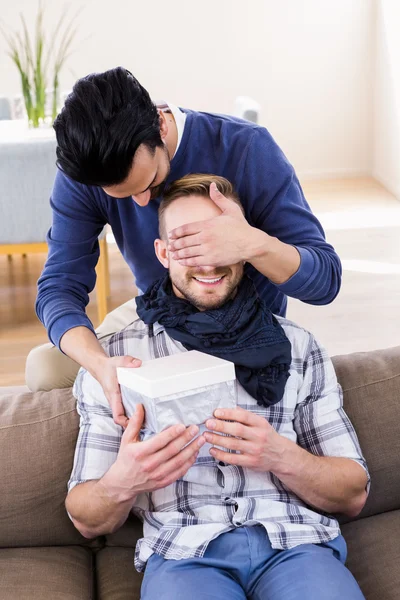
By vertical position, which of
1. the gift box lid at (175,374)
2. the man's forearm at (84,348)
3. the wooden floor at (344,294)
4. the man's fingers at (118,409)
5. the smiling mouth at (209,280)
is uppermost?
the smiling mouth at (209,280)

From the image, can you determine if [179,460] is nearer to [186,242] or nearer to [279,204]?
[186,242]

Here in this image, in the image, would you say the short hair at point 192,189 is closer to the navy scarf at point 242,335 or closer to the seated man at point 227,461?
the seated man at point 227,461

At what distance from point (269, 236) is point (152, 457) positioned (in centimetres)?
45

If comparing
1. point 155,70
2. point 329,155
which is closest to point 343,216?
point 329,155

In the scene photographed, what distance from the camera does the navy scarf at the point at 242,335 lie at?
1597mm

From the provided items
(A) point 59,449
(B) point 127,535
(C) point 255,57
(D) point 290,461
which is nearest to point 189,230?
(D) point 290,461

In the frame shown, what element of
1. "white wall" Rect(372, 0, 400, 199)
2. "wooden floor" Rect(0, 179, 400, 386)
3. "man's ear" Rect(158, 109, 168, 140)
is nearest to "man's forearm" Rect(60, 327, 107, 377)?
"man's ear" Rect(158, 109, 168, 140)

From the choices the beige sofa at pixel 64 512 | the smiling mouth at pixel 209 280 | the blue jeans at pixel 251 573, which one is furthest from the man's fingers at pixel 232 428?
the beige sofa at pixel 64 512

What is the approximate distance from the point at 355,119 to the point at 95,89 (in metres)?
5.96

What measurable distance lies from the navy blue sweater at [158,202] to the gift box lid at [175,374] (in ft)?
1.27

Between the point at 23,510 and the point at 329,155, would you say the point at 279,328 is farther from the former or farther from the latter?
the point at 329,155

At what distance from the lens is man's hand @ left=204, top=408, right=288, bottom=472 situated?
4.58 feet

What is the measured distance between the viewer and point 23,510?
170cm

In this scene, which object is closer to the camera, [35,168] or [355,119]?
[35,168]
